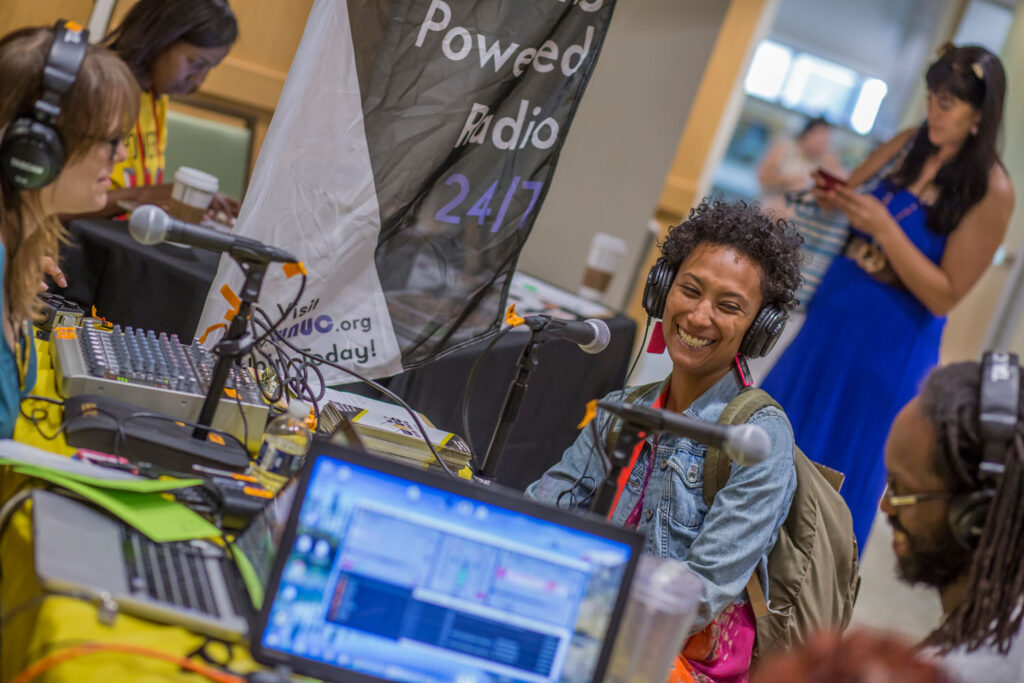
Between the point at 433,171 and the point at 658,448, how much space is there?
0.68 metres

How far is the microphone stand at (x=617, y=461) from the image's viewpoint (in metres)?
1.23

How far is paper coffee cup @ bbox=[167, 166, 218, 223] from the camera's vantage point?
7.87ft

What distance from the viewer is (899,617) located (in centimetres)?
391

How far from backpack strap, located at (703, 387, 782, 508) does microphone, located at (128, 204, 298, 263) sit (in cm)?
72

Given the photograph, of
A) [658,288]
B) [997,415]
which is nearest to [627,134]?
[658,288]

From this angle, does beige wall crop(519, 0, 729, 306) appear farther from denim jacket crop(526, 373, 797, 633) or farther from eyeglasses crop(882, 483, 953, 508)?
eyeglasses crop(882, 483, 953, 508)

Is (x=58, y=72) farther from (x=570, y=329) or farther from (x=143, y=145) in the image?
(x=143, y=145)

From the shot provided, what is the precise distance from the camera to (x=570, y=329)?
1.60 metres

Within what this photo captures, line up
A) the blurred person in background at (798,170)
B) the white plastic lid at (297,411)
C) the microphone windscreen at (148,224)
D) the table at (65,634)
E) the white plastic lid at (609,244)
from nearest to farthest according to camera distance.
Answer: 1. the table at (65,634)
2. the microphone windscreen at (148,224)
3. the white plastic lid at (297,411)
4. the blurred person in background at (798,170)
5. the white plastic lid at (609,244)

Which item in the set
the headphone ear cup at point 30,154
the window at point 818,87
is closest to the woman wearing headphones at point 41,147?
the headphone ear cup at point 30,154

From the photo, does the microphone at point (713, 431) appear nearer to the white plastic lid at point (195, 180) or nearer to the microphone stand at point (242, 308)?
the microphone stand at point (242, 308)

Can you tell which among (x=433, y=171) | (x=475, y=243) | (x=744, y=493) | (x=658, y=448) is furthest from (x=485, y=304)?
(x=744, y=493)

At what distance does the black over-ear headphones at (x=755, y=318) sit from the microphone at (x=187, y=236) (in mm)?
700

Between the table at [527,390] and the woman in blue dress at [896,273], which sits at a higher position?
the woman in blue dress at [896,273]
